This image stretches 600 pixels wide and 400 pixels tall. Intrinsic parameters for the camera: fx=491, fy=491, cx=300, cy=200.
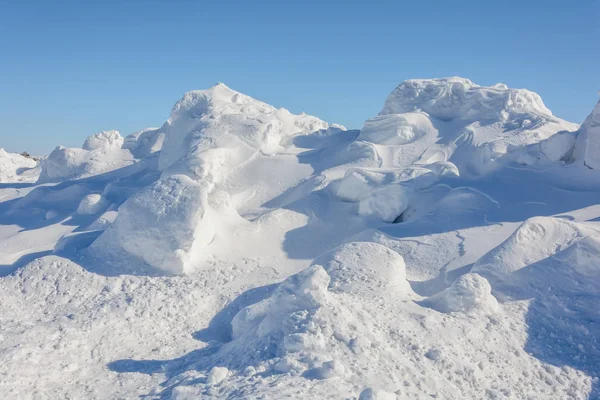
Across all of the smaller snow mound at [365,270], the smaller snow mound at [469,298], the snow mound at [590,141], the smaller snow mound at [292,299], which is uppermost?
the snow mound at [590,141]

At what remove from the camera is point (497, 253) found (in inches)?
305

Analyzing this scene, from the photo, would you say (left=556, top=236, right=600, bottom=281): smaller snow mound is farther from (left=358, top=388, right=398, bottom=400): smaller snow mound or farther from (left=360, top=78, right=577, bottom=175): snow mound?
(left=358, top=388, right=398, bottom=400): smaller snow mound

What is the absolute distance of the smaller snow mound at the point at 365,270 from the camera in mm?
7059

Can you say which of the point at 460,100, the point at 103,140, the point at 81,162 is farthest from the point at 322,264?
the point at 103,140

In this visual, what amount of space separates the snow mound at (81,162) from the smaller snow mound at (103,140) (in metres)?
0.24

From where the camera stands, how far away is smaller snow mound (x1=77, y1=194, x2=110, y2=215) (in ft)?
40.0

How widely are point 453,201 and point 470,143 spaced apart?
12.2 feet

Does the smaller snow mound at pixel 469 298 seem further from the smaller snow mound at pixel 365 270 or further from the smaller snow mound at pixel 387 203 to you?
the smaller snow mound at pixel 387 203

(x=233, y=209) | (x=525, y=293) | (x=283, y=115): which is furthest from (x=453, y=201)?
(x=283, y=115)

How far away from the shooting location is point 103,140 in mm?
17953

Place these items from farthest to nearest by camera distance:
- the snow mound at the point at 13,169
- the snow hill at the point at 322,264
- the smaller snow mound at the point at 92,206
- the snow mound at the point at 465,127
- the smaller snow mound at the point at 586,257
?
the snow mound at the point at 13,169 → the smaller snow mound at the point at 92,206 → the snow mound at the point at 465,127 → the smaller snow mound at the point at 586,257 → the snow hill at the point at 322,264

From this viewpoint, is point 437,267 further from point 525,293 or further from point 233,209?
point 233,209

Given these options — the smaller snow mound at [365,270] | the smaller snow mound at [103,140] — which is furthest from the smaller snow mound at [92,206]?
the smaller snow mound at [365,270]

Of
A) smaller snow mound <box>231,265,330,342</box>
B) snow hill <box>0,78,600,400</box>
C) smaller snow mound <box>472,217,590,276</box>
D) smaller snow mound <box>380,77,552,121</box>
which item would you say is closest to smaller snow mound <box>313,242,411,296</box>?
snow hill <box>0,78,600,400</box>
